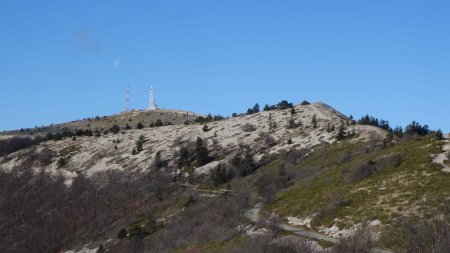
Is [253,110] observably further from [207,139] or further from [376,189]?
[376,189]

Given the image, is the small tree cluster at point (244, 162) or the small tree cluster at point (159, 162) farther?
the small tree cluster at point (159, 162)

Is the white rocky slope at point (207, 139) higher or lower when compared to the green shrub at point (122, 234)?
higher

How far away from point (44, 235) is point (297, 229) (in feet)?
157

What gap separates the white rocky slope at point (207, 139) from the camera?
8550 centimetres

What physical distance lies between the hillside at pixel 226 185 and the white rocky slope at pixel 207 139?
322 mm

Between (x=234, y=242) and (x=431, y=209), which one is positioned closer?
(x=431, y=209)

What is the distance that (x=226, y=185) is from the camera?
7581 centimetres

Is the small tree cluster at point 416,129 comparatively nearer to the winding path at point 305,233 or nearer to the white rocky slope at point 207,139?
the white rocky slope at point 207,139

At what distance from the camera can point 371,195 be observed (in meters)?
47.5

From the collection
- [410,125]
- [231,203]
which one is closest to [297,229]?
[231,203]

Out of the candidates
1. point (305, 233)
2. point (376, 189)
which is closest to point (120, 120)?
point (376, 189)

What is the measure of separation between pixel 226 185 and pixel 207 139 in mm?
24089

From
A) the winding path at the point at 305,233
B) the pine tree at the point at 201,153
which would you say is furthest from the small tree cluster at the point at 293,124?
the winding path at the point at 305,233

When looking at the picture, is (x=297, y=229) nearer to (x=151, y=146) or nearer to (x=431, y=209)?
(x=431, y=209)
